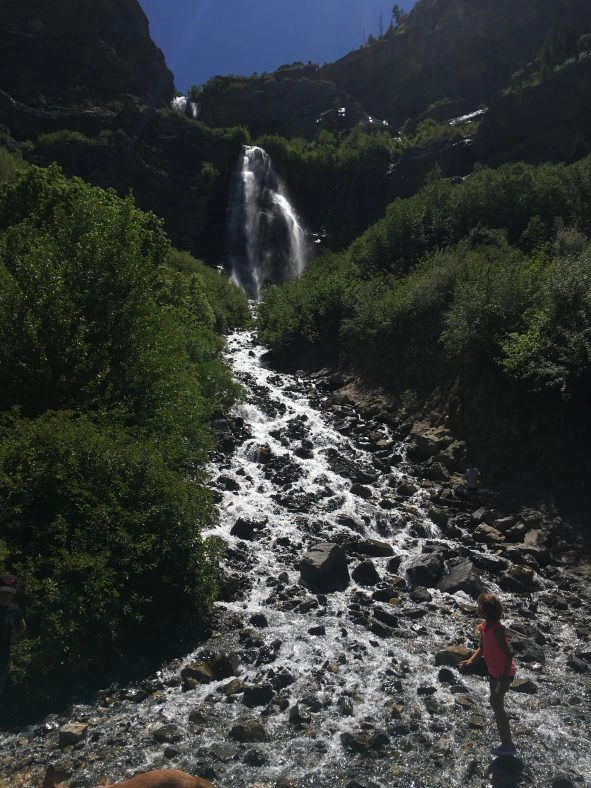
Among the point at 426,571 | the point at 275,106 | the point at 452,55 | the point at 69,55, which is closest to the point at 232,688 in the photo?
the point at 426,571

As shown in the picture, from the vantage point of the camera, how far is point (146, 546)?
9.76m

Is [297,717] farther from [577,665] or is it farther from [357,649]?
[577,665]

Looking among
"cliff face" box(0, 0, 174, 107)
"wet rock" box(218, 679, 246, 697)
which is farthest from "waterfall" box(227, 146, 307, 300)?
"wet rock" box(218, 679, 246, 697)

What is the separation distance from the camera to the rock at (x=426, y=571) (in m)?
12.4

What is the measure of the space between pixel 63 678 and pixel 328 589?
5048 millimetres

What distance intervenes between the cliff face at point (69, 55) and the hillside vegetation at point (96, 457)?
55.8m

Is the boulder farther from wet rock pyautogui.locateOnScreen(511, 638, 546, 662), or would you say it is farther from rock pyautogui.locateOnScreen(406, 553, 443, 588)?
wet rock pyautogui.locateOnScreen(511, 638, 546, 662)

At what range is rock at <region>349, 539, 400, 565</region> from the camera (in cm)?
1347

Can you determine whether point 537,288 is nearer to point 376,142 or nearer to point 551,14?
point 376,142

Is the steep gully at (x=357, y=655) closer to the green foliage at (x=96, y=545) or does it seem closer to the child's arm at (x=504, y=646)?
the green foliage at (x=96, y=545)

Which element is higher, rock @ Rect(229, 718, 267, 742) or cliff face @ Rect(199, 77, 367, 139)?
cliff face @ Rect(199, 77, 367, 139)

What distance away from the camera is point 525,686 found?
29.9 ft

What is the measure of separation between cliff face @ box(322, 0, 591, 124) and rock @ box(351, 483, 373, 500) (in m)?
78.8

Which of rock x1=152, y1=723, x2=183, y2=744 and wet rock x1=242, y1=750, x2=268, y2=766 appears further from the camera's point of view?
rock x1=152, y1=723, x2=183, y2=744
